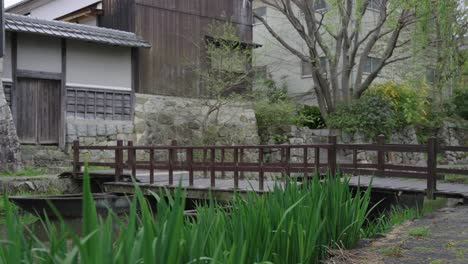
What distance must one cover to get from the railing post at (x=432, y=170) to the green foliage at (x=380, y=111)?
29.1ft

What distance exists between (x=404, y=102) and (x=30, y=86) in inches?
482

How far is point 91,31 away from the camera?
14516 millimetres

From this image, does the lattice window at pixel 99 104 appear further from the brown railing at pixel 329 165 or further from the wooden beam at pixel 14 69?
the brown railing at pixel 329 165

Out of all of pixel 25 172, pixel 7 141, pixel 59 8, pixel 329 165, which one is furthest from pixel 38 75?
pixel 329 165

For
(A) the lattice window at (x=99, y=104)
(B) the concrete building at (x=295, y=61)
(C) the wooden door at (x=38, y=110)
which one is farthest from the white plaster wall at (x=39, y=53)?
(B) the concrete building at (x=295, y=61)

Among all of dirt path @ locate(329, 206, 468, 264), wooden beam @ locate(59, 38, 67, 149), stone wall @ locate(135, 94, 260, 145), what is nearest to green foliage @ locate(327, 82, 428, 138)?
stone wall @ locate(135, 94, 260, 145)

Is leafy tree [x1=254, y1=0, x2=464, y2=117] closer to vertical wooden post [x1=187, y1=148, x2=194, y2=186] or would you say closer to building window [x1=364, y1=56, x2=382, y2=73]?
building window [x1=364, y1=56, x2=382, y2=73]

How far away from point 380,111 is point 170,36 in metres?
7.11

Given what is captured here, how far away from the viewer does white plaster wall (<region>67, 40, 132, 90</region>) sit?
14539 mm

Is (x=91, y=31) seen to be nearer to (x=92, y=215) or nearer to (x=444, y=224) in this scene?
(x=444, y=224)

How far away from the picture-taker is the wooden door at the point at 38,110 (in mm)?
13617

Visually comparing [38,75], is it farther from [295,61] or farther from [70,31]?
[295,61]

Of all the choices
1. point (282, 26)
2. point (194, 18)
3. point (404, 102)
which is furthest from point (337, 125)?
point (282, 26)

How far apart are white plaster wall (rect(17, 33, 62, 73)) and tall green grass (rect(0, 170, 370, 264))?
11.0 meters
